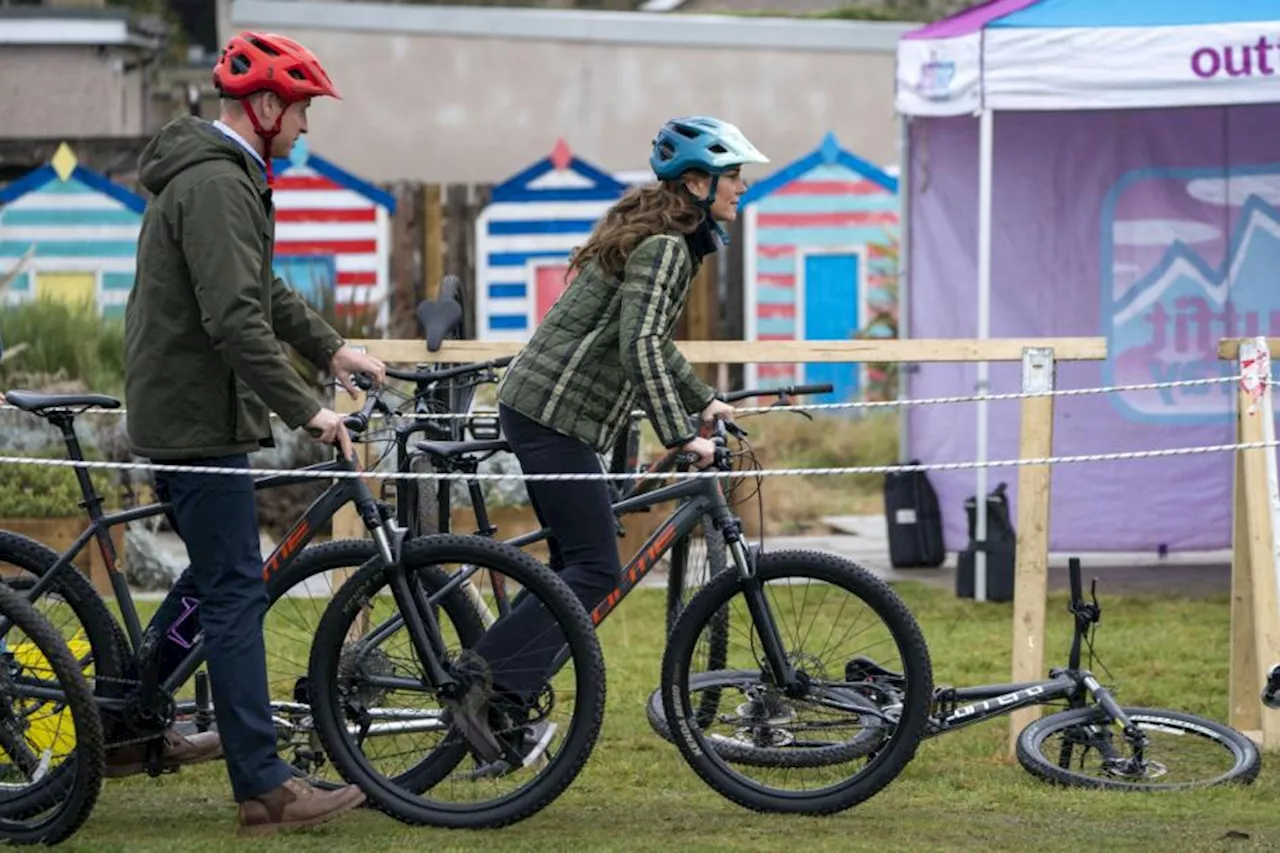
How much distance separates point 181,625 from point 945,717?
6.64ft

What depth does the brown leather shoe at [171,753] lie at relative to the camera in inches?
235

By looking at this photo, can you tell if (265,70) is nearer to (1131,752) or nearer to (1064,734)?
(1064,734)

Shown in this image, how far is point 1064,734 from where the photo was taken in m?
6.83

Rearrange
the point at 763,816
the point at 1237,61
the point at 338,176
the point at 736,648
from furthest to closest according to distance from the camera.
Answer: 1. the point at 338,176
2. the point at 1237,61
3. the point at 736,648
4. the point at 763,816

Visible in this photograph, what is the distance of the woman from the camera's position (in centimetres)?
612

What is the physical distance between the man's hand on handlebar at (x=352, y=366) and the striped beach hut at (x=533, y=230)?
12.8 m

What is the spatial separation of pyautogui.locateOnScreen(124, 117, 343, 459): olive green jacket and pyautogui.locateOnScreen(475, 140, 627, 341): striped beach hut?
13262mm

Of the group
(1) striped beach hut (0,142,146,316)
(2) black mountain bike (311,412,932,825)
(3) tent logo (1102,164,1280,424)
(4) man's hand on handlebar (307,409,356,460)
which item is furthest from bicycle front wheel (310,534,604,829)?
(1) striped beach hut (0,142,146,316)

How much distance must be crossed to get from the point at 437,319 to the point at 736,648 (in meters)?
1.69

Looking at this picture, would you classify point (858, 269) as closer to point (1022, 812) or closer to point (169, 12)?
point (1022, 812)

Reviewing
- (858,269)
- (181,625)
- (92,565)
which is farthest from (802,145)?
(181,625)

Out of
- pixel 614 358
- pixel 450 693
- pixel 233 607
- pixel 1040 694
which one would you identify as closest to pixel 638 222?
pixel 614 358

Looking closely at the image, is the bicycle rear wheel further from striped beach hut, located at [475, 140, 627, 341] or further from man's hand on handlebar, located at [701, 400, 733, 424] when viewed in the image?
striped beach hut, located at [475, 140, 627, 341]

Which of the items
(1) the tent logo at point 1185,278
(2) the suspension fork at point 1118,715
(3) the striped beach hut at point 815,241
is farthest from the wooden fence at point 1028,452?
(3) the striped beach hut at point 815,241
